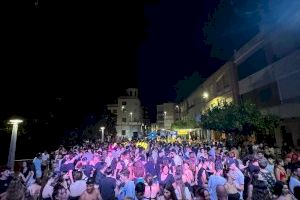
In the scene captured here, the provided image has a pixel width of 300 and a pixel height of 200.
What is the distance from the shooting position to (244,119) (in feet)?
85.7

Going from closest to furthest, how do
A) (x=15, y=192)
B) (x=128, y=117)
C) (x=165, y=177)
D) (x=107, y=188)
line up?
(x=15, y=192) → (x=107, y=188) → (x=165, y=177) → (x=128, y=117)

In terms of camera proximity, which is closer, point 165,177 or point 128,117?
point 165,177

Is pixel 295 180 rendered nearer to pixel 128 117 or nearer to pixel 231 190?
pixel 231 190

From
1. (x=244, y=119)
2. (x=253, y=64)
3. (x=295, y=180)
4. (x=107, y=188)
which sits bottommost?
(x=107, y=188)

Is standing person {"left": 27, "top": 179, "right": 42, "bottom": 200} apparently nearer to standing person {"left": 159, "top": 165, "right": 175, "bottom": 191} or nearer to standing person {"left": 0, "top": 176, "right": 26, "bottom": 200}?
standing person {"left": 0, "top": 176, "right": 26, "bottom": 200}

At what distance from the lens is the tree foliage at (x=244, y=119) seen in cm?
2533

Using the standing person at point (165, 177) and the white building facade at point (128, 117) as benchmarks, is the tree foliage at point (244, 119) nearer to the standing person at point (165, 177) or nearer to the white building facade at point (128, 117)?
the standing person at point (165, 177)

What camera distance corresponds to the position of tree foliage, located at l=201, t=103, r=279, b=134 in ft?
83.1

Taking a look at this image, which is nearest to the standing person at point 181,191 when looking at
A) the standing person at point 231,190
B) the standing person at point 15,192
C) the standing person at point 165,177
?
the standing person at point 165,177

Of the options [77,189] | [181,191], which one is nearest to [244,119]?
[181,191]

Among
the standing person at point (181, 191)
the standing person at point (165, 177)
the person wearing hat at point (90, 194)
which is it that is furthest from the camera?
the standing person at point (165, 177)

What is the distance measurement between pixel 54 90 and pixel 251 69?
23605 mm

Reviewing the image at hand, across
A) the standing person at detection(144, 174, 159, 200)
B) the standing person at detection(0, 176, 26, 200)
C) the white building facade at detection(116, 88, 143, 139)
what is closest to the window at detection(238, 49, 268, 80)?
the standing person at detection(144, 174, 159, 200)

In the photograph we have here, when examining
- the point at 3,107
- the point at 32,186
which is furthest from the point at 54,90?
the point at 32,186
